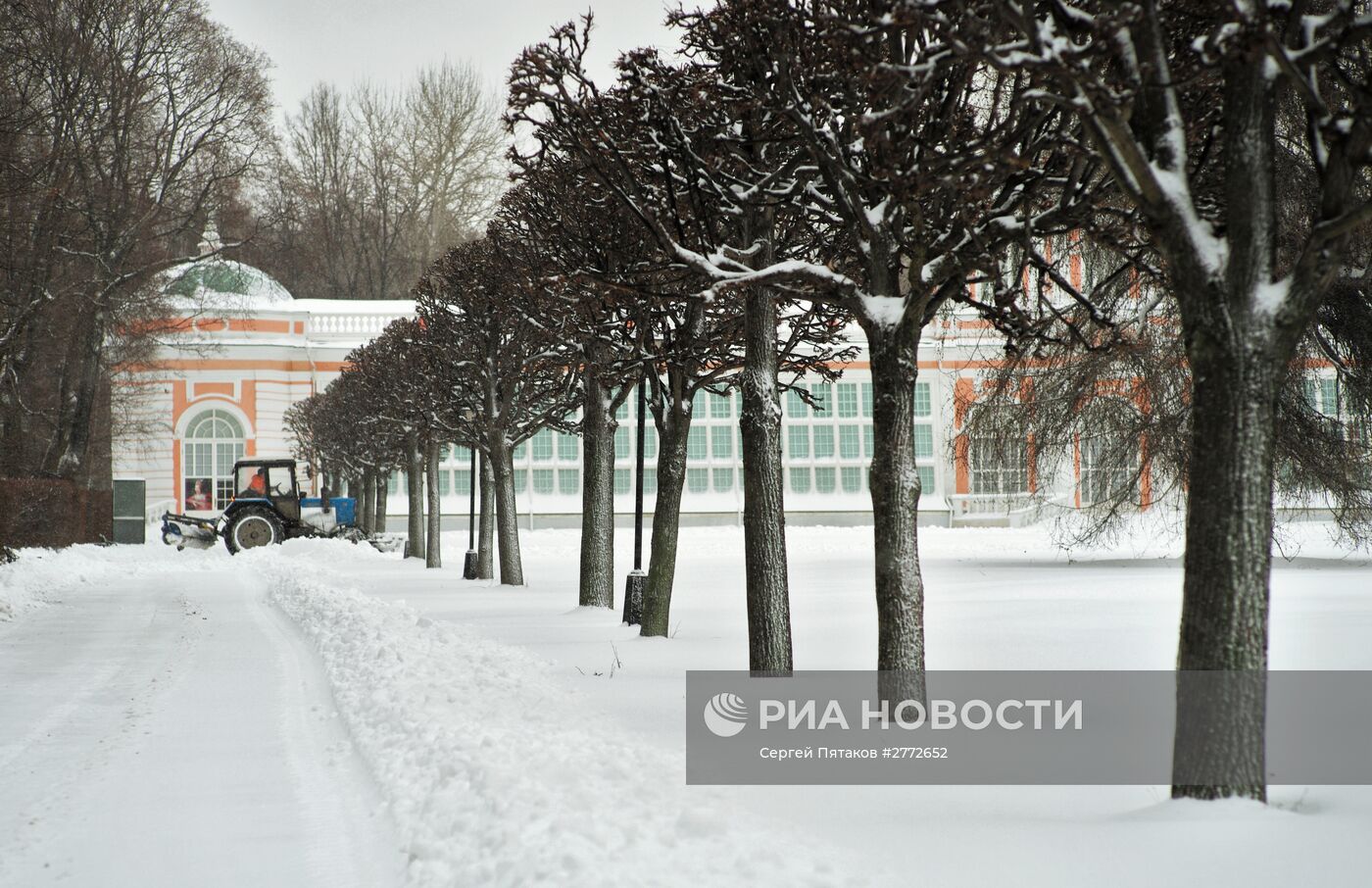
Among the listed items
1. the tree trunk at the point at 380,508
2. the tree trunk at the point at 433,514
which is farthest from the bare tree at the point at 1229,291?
the tree trunk at the point at 380,508

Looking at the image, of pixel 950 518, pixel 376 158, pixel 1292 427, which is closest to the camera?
pixel 1292 427

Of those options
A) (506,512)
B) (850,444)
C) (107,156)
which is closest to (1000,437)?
(506,512)

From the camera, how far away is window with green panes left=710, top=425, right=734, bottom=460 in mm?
45312

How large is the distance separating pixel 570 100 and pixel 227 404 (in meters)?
41.0

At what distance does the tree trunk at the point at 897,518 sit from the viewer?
7.13 m

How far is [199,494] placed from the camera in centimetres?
4512

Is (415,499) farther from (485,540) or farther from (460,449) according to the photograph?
(460,449)

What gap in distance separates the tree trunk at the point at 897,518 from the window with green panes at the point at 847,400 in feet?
127

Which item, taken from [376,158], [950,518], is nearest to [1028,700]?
[950,518]

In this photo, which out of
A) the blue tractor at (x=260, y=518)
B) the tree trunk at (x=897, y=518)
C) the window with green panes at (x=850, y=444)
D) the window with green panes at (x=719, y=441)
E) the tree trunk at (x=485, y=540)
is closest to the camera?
the tree trunk at (x=897, y=518)

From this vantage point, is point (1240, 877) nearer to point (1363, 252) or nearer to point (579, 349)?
point (1363, 252)

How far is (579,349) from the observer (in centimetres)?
1523

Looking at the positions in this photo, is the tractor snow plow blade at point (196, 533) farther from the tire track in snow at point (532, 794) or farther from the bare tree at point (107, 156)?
the tire track in snow at point (532, 794)

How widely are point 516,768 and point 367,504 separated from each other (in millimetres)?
31128
